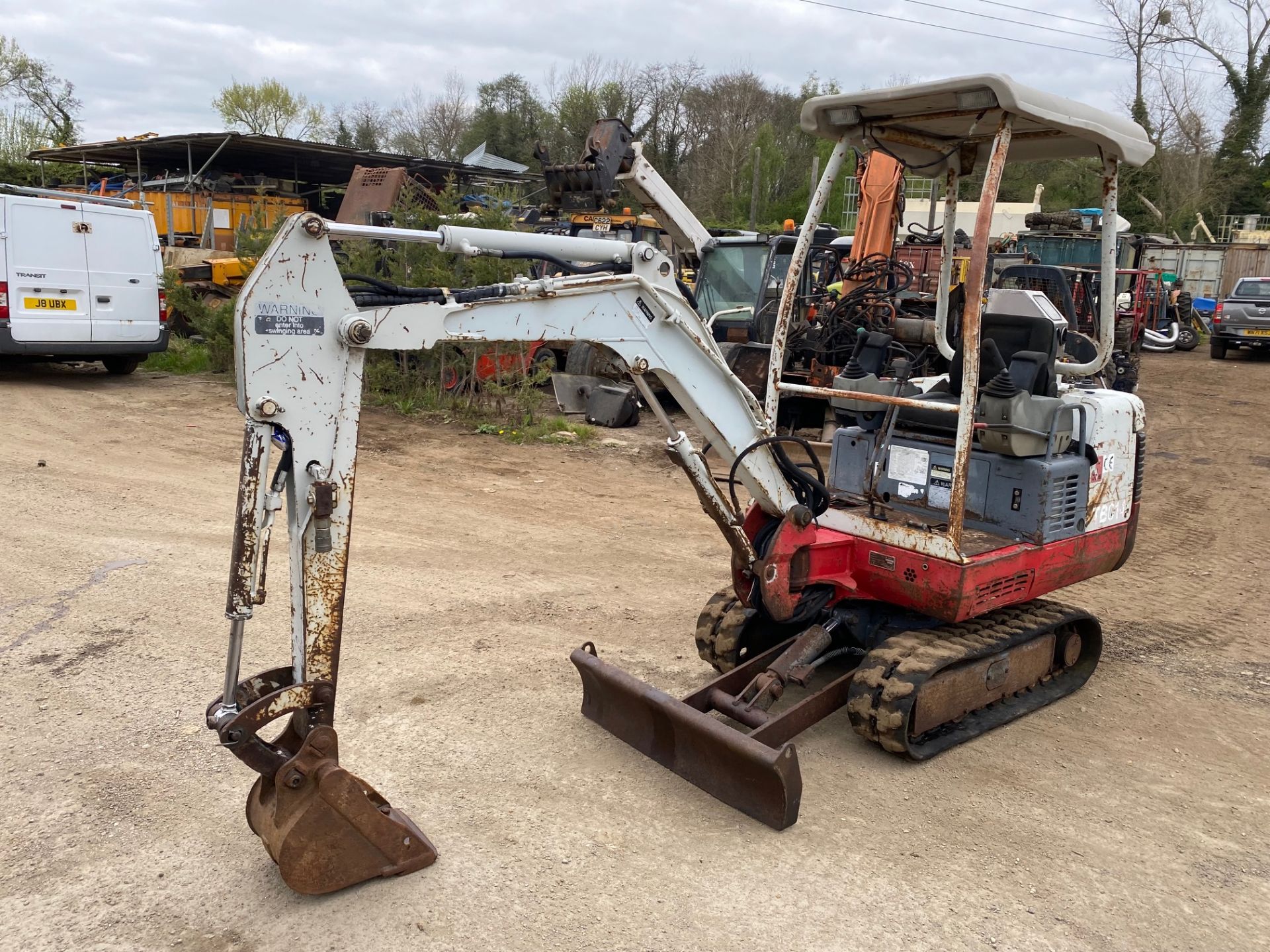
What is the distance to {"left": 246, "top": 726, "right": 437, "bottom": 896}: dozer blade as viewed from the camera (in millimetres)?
3160

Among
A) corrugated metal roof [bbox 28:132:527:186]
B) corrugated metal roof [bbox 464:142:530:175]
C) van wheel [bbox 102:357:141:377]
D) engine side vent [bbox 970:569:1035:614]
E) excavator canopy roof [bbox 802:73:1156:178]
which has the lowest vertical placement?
engine side vent [bbox 970:569:1035:614]

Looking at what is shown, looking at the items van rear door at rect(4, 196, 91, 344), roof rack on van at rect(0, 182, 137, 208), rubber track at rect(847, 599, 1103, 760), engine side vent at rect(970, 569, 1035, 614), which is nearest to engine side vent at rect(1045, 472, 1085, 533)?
engine side vent at rect(970, 569, 1035, 614)

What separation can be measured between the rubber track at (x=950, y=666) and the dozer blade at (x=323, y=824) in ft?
6.59

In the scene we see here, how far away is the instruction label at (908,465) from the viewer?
4957mm

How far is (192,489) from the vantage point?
8.32 metres

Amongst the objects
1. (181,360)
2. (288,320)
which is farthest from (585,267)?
(181,360)

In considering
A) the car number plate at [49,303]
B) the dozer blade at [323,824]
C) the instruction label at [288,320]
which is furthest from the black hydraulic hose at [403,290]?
the car number plate at [49,303]

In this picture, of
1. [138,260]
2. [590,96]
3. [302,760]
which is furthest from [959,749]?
[590,96]

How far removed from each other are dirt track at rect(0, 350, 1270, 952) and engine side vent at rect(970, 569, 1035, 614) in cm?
66

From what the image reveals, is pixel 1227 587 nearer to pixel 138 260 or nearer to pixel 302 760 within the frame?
pixel 302 760

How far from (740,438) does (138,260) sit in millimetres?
10550

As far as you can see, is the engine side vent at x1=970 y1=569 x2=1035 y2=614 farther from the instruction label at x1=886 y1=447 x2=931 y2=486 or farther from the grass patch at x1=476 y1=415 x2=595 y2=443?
the grass patch at x1=476 y1=415 x2=595 y2=443

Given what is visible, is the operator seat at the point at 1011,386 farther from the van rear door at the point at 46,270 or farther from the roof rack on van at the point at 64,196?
the roof rack on van at the point at 64,196

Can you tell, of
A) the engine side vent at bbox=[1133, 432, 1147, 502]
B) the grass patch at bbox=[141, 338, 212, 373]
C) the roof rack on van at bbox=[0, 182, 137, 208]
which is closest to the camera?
the engine side vent at bbox=[1133, 432, 1147, 502]
